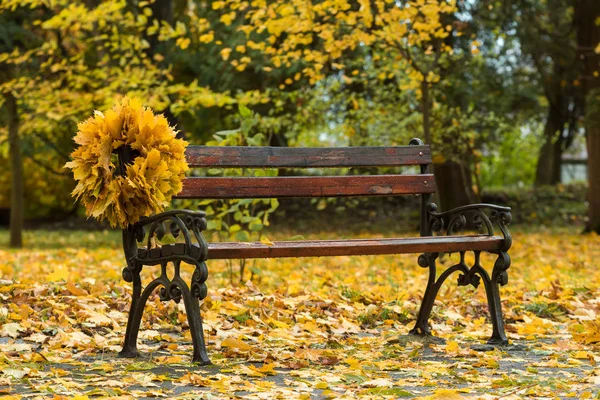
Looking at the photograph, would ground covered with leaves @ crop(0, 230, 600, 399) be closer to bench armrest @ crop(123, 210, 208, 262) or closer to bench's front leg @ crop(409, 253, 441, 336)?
bench's front leg @ crop(409, 253, 441, 336)

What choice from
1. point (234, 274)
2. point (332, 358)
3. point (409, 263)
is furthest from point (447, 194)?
point (332, 358)

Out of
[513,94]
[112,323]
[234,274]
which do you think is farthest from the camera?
[513,94]

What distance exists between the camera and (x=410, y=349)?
5.03m

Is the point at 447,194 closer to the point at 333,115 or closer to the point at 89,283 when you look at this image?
the point at 333,115

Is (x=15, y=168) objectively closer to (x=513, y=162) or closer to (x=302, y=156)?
(x=302, y=156)

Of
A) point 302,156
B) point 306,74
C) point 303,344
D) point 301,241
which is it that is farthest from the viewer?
point 306,74

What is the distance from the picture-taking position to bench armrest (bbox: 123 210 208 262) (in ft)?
14.3

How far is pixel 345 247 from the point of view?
4648 millimetres

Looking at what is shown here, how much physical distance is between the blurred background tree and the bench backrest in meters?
5.30

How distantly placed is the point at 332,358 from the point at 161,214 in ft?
3.59

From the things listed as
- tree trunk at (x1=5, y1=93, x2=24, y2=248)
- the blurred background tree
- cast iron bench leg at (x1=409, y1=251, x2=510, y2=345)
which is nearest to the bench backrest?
cast iron bench leg at (x1=409, y1=251, x2=510, y2=345)

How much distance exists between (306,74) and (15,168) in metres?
5.36

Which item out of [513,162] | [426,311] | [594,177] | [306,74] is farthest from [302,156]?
[513,162]

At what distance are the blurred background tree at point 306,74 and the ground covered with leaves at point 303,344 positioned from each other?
512 cm
